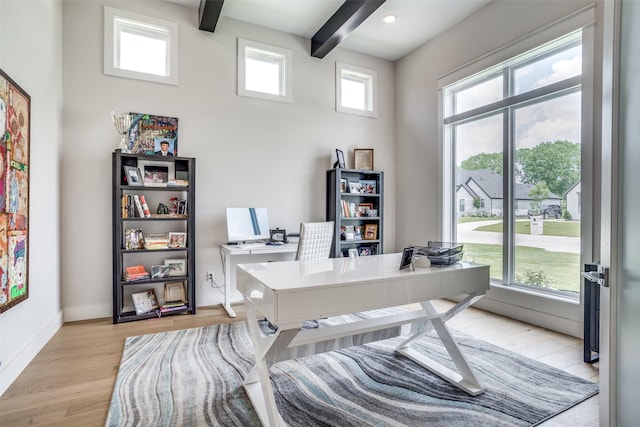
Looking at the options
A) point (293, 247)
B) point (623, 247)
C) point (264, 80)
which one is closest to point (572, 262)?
point (623, 247)

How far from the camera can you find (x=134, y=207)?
3.33 m

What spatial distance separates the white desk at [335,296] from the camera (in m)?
1.45

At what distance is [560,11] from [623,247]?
2.85 m

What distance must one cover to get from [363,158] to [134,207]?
2.96m

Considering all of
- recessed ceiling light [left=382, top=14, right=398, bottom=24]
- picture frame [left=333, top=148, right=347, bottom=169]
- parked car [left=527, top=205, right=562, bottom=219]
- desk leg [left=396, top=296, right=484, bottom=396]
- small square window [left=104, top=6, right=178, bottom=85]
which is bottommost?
desk leg [left=396, top=296, right=484, bottom=396]

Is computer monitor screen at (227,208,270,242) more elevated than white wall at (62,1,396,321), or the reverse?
white wall at (62,1,396,321)

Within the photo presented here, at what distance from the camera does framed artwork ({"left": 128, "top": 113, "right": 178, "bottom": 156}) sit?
3.45 metres

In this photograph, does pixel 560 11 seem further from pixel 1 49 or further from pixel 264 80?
pixel 1 49

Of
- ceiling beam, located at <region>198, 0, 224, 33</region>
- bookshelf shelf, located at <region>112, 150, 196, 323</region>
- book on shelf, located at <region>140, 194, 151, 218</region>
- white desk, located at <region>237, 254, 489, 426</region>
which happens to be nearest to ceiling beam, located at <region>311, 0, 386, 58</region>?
ceiling beam, located at <region>198, 0, 224, 33</region>

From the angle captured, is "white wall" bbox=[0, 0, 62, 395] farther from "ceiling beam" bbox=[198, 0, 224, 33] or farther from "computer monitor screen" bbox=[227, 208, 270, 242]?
"computer monitor screen" bbox=[227, 208, 270, 242]

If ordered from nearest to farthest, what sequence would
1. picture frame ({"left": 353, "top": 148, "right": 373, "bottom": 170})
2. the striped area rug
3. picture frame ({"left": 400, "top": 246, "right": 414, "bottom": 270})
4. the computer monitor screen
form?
the striped area rug
picture frame ({"left": 400, "top": 246, "right": 414, "bottom": 270})
the computer monitor screen
picture frame ({"left": 353, "top": 148, "right": 373, "bottom": 170})

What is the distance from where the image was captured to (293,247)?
12.1 feet

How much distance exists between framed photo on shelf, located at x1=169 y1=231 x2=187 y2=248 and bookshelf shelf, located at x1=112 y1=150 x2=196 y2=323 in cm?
3

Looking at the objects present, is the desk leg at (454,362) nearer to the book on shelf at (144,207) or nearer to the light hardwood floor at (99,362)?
the light hardwood floor at (99,362)
